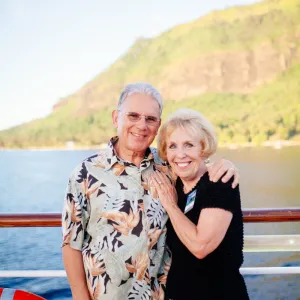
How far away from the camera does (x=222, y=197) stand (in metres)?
1.36

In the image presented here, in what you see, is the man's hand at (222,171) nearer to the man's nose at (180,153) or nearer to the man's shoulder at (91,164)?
the man's nose at (180,153)

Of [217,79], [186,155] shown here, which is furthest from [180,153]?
[217,79]

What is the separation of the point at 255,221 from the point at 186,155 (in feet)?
1.59

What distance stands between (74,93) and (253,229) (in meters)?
70.1

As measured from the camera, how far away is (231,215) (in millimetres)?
1354

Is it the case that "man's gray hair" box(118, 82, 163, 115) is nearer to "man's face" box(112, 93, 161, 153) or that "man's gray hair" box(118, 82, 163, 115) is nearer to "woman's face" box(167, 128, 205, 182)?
"man's face" box(112, 93, 161, 153)

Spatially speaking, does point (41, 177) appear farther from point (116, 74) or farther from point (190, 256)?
point (190, 256)

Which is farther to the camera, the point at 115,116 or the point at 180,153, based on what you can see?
the point at 115,116

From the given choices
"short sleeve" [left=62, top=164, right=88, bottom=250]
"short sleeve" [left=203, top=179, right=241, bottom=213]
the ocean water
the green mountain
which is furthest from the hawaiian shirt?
the green mountain

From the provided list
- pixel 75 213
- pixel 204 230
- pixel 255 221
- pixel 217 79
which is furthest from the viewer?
pixel 217 79

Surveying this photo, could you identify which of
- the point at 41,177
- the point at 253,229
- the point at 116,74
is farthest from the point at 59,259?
the point at 116,74

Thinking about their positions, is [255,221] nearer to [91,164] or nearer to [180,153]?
[180,153]

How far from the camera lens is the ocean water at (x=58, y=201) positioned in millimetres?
13258

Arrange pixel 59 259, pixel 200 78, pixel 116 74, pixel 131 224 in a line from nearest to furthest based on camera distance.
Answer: pixel 131 224 → pixel 59 259 → pixel 200 78 → pixel 116 74
